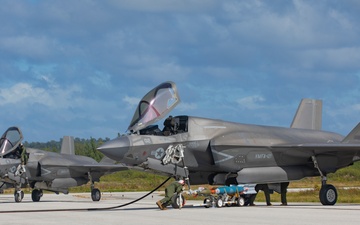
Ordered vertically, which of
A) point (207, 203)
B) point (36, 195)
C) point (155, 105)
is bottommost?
point (207, 203)

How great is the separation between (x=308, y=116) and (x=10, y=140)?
1389 cm

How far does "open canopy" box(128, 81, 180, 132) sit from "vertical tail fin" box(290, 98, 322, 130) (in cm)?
977

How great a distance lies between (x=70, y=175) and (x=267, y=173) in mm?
16163

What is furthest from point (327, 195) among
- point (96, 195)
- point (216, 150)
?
point (96, 195)

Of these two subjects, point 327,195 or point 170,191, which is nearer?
point 170,191

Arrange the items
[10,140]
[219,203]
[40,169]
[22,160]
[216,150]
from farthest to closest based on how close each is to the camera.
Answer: [40,169]
[22,160]
[10,140]
[216,150]
[219,203]

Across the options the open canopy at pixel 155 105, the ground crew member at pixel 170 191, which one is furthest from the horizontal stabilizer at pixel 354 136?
the ground crew member at pixel 170 191

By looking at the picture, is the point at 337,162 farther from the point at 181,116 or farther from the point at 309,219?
the point at 309,219

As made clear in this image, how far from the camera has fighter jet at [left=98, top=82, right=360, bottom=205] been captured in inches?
826

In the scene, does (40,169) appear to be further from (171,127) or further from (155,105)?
(155,105)

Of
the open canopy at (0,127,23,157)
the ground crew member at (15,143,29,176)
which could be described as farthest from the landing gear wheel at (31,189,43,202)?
the open canopy at (0,127,23,157)

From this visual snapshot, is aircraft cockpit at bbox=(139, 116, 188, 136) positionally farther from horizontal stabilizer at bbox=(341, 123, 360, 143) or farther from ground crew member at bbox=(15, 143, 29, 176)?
ground crew member at bbox=(15, 143, 29, 176)

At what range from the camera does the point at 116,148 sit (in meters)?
20.1

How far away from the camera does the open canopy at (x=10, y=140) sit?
3216 cm
